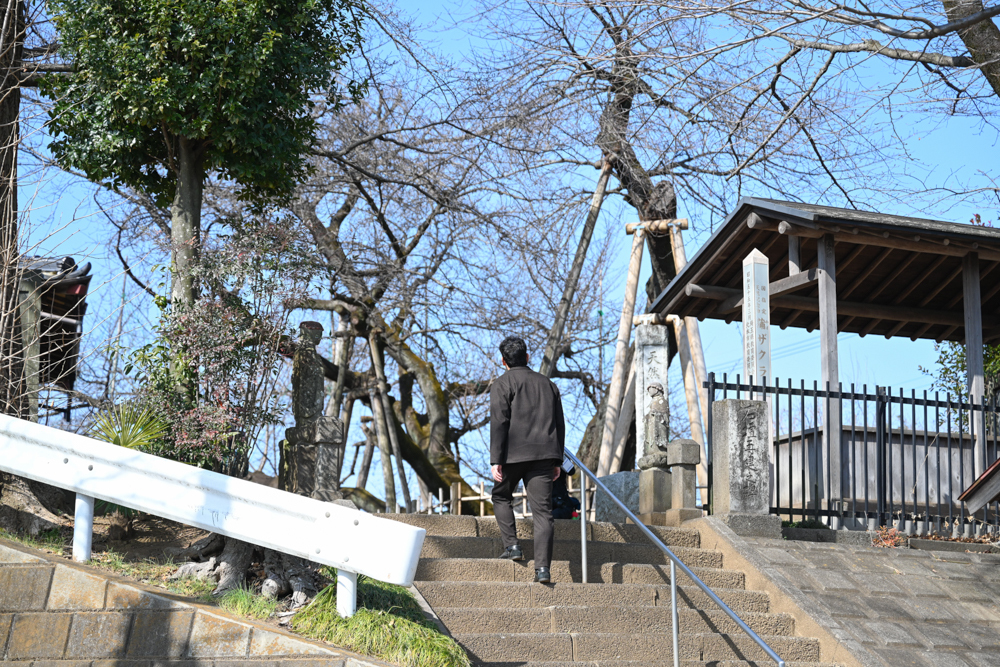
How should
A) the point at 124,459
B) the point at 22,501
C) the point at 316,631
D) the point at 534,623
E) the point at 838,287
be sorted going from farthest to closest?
the point at 838,287 < the point at 22,501 < the point at 534,623 < the point at 124,459 < the point at 316,631

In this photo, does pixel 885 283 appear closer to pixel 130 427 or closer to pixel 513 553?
pixel 513 553

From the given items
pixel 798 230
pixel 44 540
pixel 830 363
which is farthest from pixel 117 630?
pixel 798 230

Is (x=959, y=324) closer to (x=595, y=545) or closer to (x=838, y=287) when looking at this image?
(x=838, y=287)

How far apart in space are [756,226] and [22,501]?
318 inches

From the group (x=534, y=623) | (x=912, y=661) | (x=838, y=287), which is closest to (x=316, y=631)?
(x=534, y=623)

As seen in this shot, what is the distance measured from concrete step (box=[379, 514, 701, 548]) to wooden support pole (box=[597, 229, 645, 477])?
21.9 feet

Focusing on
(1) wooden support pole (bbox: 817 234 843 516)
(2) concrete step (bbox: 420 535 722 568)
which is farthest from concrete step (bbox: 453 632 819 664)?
(1) wooden support pole (bbox: 817 234 843 516)

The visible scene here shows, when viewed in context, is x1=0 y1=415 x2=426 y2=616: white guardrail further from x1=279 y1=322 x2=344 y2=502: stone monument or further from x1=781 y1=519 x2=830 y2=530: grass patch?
x1=781 y1=519 x2=830 y2=530: grass patch

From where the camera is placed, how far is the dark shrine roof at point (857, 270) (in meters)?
10.4

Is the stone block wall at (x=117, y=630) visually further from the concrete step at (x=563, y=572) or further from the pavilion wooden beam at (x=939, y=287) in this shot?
the pavilion wooden beam at (x=939, y=287)

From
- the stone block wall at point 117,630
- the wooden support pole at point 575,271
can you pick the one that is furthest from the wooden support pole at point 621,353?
the stone block wall at point 117,630

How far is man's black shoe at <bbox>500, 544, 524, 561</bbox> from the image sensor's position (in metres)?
6.87

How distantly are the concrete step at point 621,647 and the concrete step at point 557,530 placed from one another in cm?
163

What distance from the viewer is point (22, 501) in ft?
22.1
